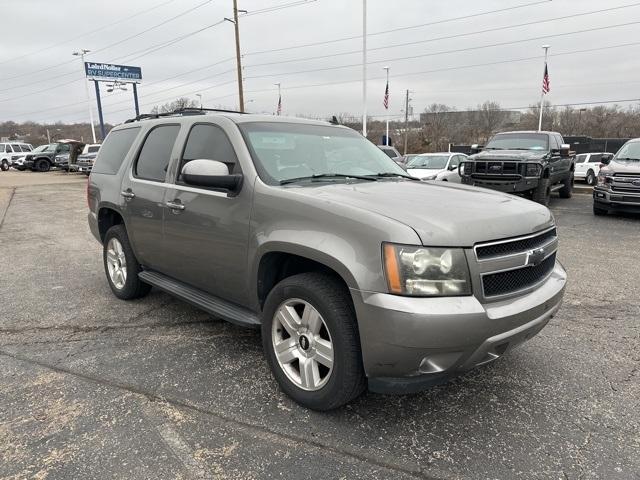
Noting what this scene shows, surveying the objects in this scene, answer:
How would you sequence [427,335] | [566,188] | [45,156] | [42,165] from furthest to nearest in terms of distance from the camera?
[42,165] → [45,156] → [566,188] → [427,335]

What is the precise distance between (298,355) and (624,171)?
9.92 m

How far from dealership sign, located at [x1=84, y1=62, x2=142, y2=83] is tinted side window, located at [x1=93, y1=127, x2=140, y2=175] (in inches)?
1570

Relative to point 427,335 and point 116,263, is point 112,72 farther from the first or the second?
point 427,335

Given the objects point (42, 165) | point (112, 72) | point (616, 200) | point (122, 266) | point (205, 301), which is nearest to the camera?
point (205, 301)

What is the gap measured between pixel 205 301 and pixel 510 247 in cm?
225

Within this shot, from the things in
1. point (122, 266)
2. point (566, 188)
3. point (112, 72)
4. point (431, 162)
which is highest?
point (112, 72)

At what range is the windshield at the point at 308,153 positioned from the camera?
11.3 feet

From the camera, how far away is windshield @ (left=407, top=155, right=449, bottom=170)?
14797 mm

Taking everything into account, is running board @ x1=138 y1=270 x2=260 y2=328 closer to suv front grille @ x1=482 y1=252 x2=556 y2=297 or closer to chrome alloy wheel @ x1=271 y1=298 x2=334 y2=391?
chrome alloy wheel @ x1=271 y1=298 x2=334 y2=391

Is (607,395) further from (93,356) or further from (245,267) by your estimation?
(93,356)

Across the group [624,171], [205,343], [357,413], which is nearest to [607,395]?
[357,413]

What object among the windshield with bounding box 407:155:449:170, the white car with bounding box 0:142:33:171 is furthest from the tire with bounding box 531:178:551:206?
the white car with bounding box 0:142:33:171

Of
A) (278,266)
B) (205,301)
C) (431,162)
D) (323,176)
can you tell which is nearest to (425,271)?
(278,266)

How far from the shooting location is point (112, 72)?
4094cm
